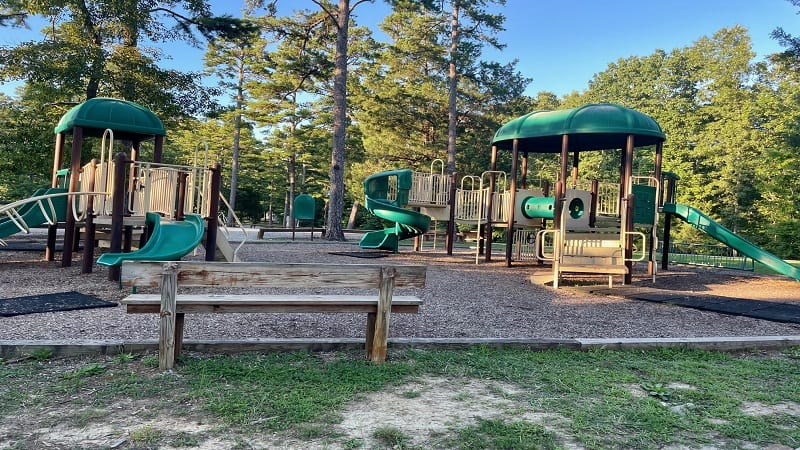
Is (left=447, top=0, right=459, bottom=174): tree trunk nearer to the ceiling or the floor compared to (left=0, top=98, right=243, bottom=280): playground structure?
nearer to the ceiling

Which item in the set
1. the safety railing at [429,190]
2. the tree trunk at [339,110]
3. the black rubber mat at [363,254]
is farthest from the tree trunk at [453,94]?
the black rubber mat at [363,254]

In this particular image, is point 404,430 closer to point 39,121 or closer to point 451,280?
point 451,280

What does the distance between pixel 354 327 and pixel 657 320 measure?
4.20 m

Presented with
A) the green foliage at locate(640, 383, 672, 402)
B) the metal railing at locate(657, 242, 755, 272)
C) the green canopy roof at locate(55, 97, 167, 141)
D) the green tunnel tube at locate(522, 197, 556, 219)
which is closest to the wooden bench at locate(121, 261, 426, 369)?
the green foliage at locate(640, 383, 672, 402)

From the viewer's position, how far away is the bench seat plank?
384 centimetres

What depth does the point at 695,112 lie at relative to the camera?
37.3 m

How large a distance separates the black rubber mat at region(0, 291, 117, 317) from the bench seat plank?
268 centimetres

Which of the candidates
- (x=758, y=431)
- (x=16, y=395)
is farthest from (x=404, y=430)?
(x=16, y=395)

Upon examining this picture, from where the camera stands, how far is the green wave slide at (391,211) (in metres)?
15.3

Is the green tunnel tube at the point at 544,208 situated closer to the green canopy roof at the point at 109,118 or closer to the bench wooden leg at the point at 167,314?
the green canopy roof at the point at 109,118

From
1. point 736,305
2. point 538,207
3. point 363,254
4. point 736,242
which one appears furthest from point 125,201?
point 736,242

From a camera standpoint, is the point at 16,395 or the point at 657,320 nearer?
the point at 16,395

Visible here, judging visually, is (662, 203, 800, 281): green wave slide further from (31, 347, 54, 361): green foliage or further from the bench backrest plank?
(31, 347, 54, 361): green foliage

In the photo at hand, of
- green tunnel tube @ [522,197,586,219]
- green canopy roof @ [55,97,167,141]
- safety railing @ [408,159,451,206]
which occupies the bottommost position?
green tunnel tube @ [522,197,586,219]
